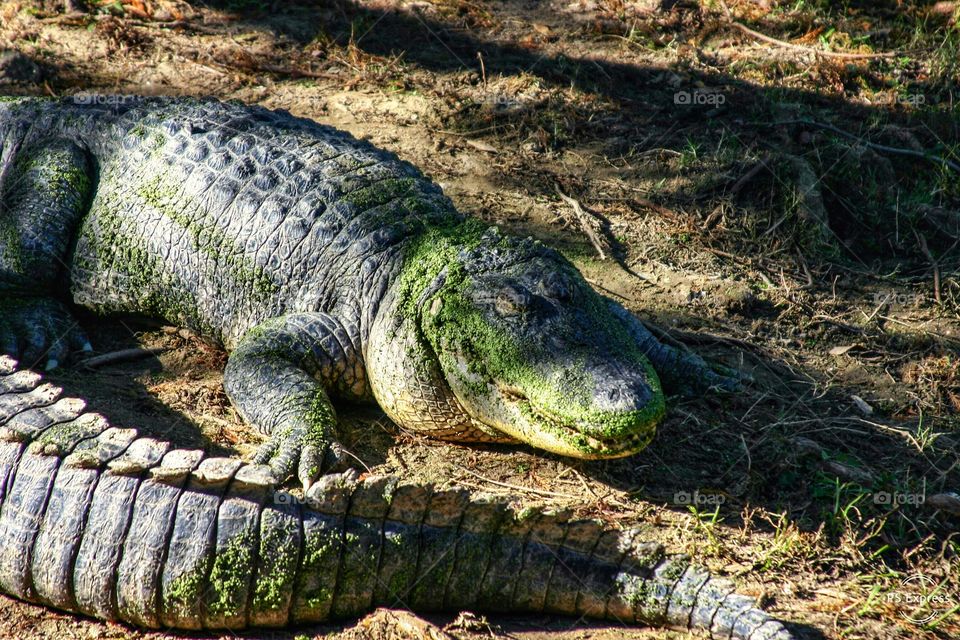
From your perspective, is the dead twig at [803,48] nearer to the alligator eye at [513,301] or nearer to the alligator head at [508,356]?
the alligator head at [508,356]

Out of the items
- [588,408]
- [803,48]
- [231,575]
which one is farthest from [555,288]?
[803,48]

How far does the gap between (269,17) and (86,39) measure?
4.89ft

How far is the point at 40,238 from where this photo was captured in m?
4.72

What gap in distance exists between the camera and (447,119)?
6473 millimetres

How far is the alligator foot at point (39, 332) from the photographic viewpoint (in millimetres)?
4348

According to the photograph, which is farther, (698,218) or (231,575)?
(698,218)

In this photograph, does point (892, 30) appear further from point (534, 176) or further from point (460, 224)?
point (460, 224)

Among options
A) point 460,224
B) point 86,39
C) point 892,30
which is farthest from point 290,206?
point 892,30

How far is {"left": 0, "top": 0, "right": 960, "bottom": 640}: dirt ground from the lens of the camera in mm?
3488

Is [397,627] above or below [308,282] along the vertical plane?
below

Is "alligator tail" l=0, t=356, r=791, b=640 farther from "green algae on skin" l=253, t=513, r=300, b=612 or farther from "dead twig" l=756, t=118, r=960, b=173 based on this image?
"dead twig" l=756, t=118, r=960, b=173

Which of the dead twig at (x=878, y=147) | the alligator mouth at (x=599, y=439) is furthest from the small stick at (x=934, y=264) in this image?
the alligator mouth at (x=599, y=439)

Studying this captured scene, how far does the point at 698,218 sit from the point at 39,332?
153 inches

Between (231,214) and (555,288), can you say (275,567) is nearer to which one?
(555,288)
